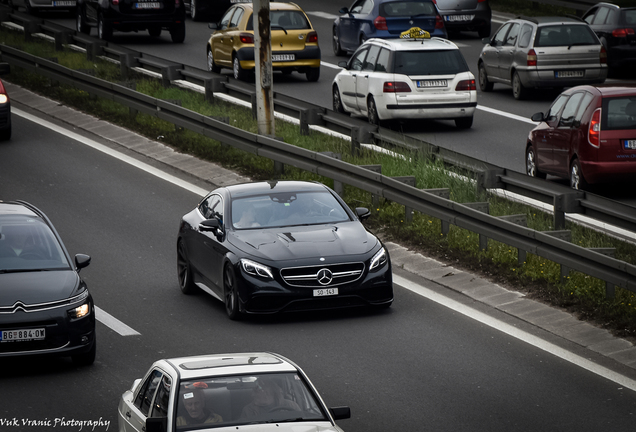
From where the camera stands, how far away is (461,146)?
21562 mm

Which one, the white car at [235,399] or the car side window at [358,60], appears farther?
the car side window at [358,60]

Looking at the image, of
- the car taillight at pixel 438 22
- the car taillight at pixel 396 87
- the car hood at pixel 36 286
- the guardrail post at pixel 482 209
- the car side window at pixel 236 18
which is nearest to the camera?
the car hood at pixel 36 286

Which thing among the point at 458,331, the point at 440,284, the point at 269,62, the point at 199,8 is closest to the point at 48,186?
the point at 269,62

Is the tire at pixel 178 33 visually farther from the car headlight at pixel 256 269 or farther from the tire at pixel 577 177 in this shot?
the car headlight at pixel 256 269

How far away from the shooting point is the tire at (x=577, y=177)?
17234 mm

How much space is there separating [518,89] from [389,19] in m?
4.90

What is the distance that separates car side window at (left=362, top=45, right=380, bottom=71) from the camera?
23469 millimetres

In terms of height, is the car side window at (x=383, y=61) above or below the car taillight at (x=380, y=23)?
above

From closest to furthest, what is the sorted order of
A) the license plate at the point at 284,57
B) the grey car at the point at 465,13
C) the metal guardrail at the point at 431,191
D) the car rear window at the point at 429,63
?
the metal guardrail at the point at 431,191, the car rear window at the point at 429,63, the license plate at the point at 284,57, the grey car at the point at 465,13

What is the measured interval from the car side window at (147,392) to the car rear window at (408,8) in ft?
77.7

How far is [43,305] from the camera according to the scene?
10859mm

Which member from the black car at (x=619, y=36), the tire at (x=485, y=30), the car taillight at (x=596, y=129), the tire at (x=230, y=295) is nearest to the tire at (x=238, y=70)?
the black car at (x=619, y=36)

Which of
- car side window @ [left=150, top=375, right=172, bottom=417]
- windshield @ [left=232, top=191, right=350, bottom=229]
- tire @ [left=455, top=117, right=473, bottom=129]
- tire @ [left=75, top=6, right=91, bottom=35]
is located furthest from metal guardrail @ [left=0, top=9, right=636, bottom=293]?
tire @ [left=75, top=6, right=91, bottom=35]

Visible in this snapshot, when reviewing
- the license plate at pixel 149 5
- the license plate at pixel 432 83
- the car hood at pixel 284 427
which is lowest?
the license plate at pixel 149 5
